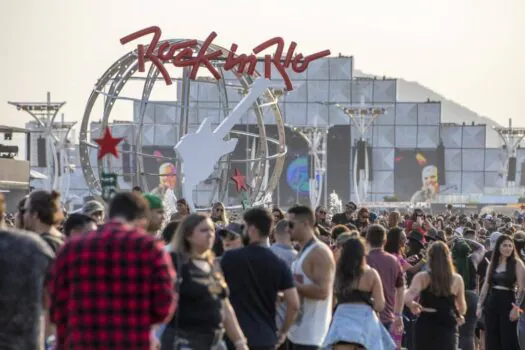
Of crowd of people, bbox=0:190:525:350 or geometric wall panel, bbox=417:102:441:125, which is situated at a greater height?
geometric wall panel, bbox=417:102:441:125

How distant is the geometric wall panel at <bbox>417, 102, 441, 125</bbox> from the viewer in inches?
4124

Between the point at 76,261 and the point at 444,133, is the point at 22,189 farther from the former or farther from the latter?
the point at 76,261

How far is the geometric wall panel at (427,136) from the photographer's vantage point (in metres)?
105

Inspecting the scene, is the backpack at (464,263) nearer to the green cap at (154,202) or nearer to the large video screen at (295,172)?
the green cap at (154,202)

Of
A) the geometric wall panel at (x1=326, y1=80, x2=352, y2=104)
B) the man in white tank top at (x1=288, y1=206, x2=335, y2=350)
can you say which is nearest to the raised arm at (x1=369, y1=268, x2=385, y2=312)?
the man in white tank top at (x1=288, y1=206, x2=335, y2=350)

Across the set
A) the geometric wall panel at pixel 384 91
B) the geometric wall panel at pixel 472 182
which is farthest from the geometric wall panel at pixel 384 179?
the geometric wall panel at pixel 472 182

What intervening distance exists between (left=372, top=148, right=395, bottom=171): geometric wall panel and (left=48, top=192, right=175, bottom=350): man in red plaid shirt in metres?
98.5

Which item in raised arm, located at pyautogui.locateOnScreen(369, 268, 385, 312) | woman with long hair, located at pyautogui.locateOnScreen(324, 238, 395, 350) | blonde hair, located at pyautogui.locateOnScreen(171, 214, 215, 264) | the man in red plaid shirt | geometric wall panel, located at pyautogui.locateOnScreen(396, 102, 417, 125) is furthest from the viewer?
geometric wall panel, located at pyautogui.locateOnScreen(396, 102, 417, 125)

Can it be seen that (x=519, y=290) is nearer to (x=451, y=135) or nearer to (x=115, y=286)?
(x=115, y=286)

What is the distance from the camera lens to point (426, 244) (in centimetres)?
1834

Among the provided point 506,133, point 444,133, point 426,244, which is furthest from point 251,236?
point 444,133

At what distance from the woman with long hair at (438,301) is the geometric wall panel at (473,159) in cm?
9560

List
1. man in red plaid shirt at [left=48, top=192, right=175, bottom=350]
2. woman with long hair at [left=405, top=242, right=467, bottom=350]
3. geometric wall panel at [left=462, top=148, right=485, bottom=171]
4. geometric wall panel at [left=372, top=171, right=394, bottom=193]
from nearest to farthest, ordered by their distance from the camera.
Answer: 1. man in red plaid shirt at [left=48, top=192, right=175, bottom=350]
2. woman with long hair at [left=405, top=242, right=467, bottom=350]
3. geometric wall panel at [left=372, top=171, right=394, bottom=193]
4. geometric wall panel at [left=462, top=148, right=485, bottom=171]

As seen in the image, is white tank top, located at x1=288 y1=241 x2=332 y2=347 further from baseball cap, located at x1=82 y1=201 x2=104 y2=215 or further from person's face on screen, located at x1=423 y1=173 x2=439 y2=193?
person's face on screen, located at x1=423 y1=173 x2=439 y2=193
